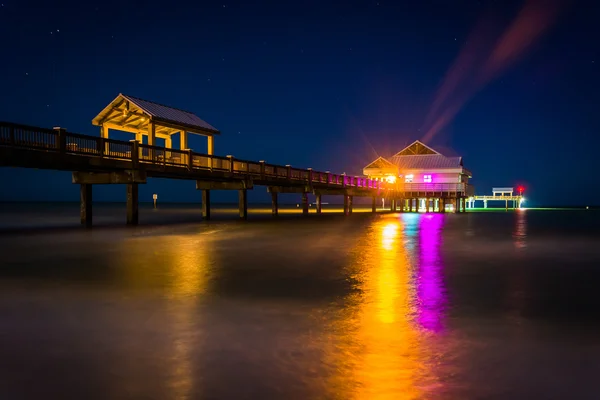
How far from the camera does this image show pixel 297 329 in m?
7.33

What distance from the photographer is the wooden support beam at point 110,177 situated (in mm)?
27859

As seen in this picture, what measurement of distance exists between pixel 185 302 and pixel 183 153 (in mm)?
23086

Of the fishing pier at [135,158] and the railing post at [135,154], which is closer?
the fishing pier at [135,158]

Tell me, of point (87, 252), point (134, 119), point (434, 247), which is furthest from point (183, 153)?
point (434, 247)

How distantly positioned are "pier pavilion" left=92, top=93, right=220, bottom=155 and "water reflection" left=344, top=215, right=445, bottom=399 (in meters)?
21.8

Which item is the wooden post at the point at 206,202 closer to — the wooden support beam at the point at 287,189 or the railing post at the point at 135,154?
the wooden support beam at the point at 287,189

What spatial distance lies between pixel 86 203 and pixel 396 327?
2683 centimetres

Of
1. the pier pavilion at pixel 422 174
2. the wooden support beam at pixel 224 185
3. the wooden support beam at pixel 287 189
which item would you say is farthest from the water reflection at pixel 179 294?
the pier pavilion at pixel 422 174

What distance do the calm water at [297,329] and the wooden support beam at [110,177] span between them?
12797 mm

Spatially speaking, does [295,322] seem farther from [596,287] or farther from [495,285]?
[596,287]

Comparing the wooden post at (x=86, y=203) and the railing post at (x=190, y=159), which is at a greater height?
A: the railing post at (x=190, y=159)

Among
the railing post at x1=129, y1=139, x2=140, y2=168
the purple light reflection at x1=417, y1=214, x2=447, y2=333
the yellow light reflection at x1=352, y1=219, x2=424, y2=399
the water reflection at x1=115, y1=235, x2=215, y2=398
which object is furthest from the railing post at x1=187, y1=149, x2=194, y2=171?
the yellow light reflection at x1=352, y1=219, x2=424, y2=399

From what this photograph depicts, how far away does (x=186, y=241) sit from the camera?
21.5 meters

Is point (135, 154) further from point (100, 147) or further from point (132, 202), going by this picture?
point (132, 202)
